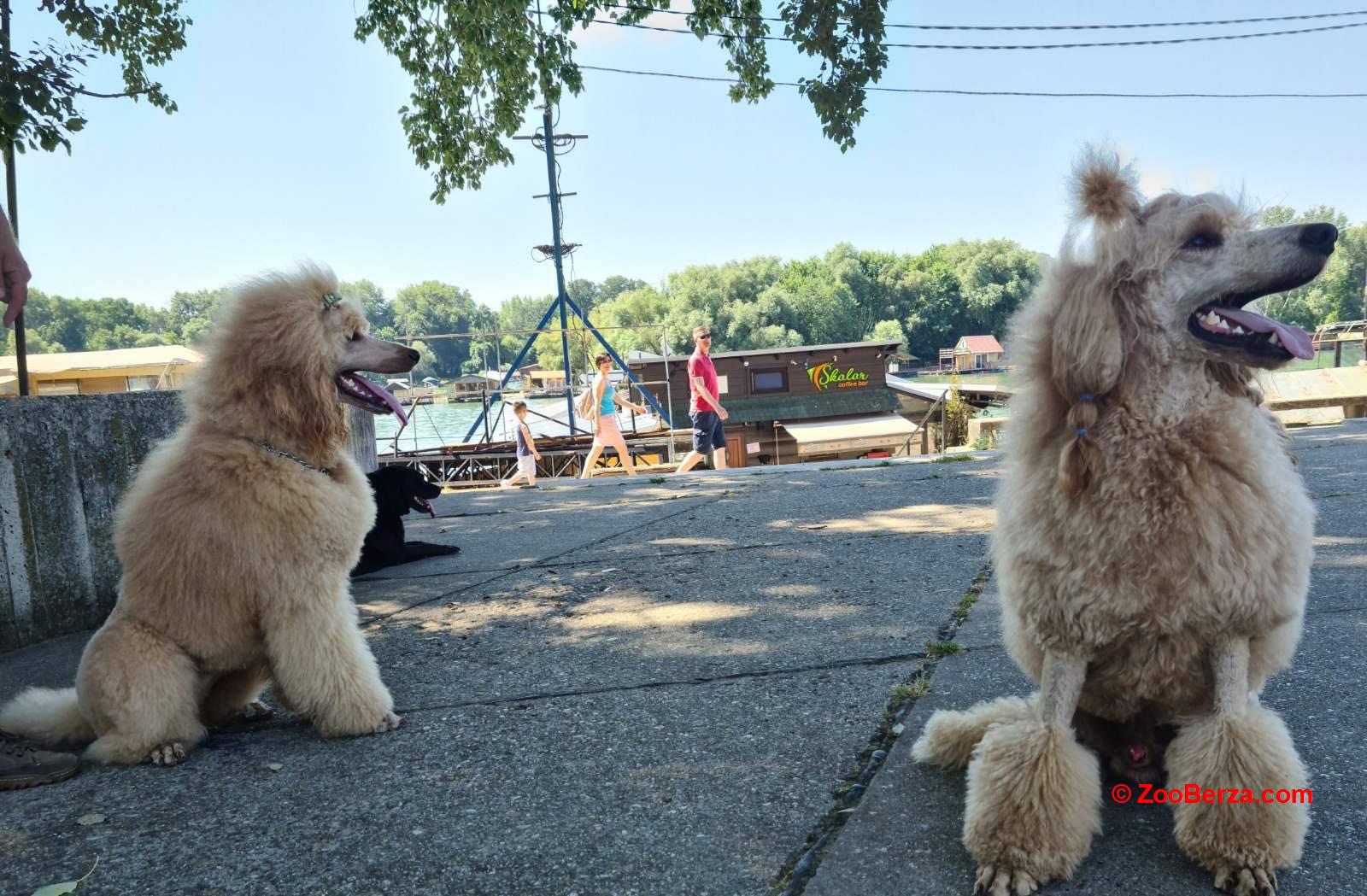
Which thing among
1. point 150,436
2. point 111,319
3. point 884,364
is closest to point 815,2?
point 150,436

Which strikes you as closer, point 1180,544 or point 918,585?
point 1180,544

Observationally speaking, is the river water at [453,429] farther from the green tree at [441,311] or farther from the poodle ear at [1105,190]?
the green tree at [441,311]

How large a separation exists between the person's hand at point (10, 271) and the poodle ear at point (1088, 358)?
12.9ft

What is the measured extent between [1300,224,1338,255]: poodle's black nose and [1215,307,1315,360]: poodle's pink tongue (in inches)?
7.2

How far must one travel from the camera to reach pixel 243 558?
2947 millimetres

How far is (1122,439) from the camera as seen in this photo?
6.72 feet

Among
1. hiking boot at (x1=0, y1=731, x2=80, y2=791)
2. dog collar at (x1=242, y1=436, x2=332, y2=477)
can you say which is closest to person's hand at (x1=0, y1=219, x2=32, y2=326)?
dog collar at (x1=242, y1=436, x2=332, y2=477)

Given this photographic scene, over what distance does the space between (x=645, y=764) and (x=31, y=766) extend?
2.14 meters

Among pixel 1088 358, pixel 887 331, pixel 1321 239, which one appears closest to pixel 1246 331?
pixel 1321 239

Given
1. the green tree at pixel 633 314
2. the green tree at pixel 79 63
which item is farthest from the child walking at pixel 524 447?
the green tree at pixel 633 314

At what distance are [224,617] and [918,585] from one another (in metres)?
3.49

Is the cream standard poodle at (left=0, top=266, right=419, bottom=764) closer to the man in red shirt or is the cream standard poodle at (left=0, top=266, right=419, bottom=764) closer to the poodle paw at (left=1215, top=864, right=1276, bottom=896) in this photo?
the poodle paw at (left=1215, top=864, right=1276, bottom=896)

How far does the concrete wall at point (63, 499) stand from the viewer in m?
4.36

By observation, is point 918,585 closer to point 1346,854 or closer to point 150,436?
point 1346,854
